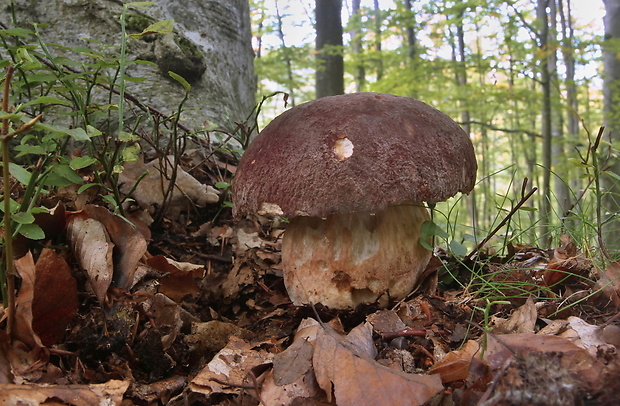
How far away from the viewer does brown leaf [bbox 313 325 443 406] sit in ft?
3.46

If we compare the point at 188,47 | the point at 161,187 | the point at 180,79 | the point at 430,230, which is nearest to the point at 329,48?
the point at 188,47

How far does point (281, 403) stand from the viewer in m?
1.15

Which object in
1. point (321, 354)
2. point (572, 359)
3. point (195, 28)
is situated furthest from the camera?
point (195, 28)

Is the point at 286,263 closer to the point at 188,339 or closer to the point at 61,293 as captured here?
the point at 188,339

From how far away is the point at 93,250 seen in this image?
5.21 feet

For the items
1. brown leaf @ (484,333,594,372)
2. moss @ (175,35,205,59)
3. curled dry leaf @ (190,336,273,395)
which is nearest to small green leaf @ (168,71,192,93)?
curled dry leaf @ (190,336,273,395)

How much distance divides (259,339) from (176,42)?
225cm

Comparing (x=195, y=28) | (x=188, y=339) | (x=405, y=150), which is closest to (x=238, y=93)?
(x=195, y=28)

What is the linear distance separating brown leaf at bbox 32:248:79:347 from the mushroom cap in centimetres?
73

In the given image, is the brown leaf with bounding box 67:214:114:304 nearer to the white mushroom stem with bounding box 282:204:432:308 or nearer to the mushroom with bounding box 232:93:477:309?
the mushroom with bounding box 232:93:477:309

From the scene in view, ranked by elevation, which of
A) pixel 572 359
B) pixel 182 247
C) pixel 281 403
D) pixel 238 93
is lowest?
pixel 281 403

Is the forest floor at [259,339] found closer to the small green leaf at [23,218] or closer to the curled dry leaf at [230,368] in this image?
the curled dry leaf at [230,368]

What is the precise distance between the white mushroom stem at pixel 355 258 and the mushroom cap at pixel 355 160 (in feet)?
0.89

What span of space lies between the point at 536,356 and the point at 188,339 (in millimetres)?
1103
